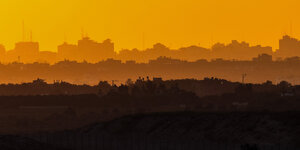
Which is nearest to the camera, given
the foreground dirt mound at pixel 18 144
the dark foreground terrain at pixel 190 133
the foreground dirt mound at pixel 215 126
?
the foreground dirt mound at pixel 18 144

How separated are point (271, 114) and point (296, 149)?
3256 cm

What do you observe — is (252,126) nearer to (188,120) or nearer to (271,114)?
(271,114)

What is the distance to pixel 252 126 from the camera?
157 metres

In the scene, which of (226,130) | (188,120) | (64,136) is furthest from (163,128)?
(64,136)

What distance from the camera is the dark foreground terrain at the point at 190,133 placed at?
13425 centimetres

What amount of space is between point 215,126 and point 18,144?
173 feet

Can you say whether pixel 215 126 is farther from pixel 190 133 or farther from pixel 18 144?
pixel 18 144

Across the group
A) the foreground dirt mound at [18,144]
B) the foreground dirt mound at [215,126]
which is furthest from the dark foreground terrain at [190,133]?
the foreground dirt mound at [18,144]

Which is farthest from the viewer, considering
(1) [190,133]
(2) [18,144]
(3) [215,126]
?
(1) [190,133]

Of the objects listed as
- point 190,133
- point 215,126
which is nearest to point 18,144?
point 190,133

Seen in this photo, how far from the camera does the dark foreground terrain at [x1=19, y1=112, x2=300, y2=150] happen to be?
134250 millimetres

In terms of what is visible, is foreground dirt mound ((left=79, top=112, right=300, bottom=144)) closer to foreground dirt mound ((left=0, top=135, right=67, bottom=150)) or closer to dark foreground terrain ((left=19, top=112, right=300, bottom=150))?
dark foreground terrain ((left=19, top=112, right=300, bottom=150))

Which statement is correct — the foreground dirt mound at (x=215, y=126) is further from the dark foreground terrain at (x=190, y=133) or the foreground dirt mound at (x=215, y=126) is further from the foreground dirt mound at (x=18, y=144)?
the foreground dirt mound at (x=18, y=144)

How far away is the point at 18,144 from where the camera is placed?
119 m
